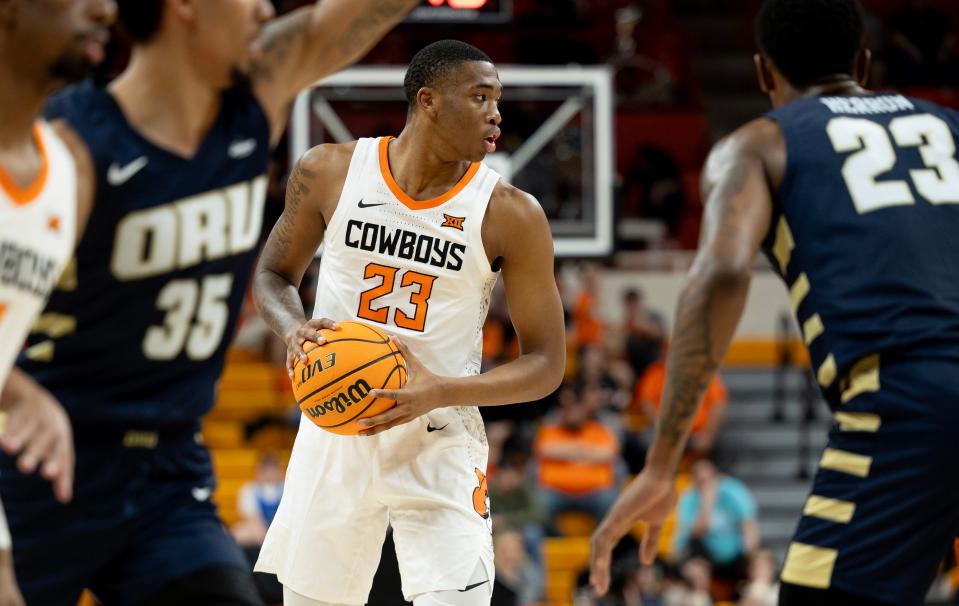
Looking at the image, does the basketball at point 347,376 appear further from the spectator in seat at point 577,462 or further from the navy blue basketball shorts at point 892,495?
the spectator in seat at point 577,462

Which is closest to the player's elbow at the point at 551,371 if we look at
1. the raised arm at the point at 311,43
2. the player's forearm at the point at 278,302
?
the player's forearm at the point at 278,302

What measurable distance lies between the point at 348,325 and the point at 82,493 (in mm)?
1127

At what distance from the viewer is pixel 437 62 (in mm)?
4789

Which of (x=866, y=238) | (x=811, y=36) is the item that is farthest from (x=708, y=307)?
(x=811, y=36)

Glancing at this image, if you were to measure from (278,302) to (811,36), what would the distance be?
1.96m

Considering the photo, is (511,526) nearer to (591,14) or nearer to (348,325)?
(348,325)

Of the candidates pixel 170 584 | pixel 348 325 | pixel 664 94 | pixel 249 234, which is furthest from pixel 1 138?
Answer: pixel 664 94

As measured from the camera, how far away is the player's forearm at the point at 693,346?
12.0 feet

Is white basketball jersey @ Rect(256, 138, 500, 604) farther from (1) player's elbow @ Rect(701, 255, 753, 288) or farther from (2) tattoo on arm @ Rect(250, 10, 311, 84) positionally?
(1) player's elbow @ Rect(701, 255, 753, 288)

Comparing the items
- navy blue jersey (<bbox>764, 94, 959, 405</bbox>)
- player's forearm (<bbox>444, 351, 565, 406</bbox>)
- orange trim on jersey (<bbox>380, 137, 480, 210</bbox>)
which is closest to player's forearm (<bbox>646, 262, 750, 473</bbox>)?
navy blue jersey (<bbox>764, 94, 959, 405</bbox>)

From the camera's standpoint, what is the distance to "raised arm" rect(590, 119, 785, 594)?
365cm

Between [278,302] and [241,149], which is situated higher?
[241,149]

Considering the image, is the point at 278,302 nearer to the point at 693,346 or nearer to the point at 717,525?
the point at 693,346

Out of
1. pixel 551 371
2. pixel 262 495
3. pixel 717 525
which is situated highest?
pixel 551 371
